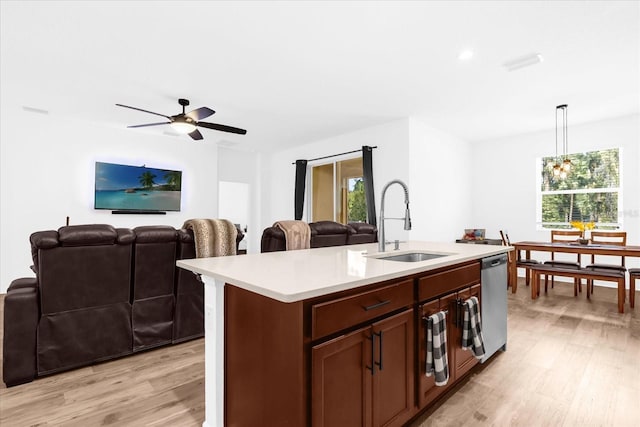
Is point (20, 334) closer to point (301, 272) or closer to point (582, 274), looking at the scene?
point (301, 272)

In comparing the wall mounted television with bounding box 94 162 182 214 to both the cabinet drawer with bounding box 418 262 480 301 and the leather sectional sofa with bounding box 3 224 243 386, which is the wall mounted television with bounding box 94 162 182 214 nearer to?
the leather sectional sofa with bounding box 3 224 243 386

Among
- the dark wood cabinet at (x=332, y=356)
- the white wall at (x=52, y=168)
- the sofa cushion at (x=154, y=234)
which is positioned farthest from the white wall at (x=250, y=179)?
the dark wood cabinet at (x=332, y=356)

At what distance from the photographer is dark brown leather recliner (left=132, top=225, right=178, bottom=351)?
96.7 inches

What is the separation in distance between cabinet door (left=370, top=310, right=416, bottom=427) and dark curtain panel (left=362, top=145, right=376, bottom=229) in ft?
13.0

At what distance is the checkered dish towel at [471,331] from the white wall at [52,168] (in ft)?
19.4

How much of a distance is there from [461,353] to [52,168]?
634cm

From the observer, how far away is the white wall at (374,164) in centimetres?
513

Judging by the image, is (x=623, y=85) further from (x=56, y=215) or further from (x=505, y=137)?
(x=56, y=215)

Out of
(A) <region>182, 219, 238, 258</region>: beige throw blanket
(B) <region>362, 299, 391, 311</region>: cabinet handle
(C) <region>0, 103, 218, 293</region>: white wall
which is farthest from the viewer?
(C) <region>0, 103, 218, 293</region>: white wall

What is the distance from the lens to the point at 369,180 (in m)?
5.49

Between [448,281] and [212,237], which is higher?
[212,237]

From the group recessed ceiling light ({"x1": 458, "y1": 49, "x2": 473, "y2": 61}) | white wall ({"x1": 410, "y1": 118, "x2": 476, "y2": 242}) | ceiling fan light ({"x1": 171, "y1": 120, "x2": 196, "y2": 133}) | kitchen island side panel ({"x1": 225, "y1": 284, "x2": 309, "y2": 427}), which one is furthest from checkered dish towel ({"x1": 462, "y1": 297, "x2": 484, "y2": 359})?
ceiling fan light ({"x1": 171, "y1": 120, "x2": 196, "y2": 133})

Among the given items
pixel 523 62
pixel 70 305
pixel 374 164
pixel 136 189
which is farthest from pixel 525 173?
pixel 136 189

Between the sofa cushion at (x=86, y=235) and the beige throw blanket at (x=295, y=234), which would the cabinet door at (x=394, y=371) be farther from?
the sofa cushion at (x=86, y=235)
